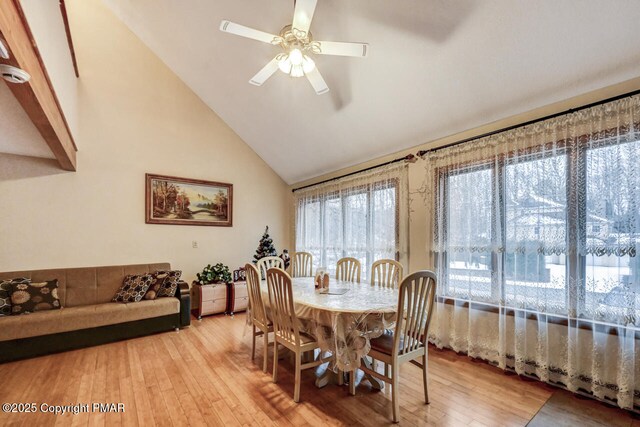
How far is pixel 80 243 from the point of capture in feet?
13.1

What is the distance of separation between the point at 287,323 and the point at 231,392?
739 mm

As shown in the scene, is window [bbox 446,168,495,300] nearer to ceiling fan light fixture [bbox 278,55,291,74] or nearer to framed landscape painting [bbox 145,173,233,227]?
ceiling fan light fixture [bbox 278,55,291,74]

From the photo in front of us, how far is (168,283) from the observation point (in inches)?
161

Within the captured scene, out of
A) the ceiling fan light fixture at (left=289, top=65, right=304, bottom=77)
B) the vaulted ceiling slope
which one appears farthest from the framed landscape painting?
the ceiling fan light fixture at (left=289, top=65, right=304, bottom=77)

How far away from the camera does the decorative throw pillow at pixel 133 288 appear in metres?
→ 3.84

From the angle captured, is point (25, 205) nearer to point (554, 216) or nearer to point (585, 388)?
point (554, 216)

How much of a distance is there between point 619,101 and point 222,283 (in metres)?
5.15

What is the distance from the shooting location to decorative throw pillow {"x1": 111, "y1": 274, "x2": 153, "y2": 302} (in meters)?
3.84

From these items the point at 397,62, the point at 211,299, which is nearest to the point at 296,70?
the point at 397,62

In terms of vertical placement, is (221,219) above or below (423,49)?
below

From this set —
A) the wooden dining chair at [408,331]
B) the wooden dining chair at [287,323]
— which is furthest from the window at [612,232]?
the wooden dining chair at [287,323]

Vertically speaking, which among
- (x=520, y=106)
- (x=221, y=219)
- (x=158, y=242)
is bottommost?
(x=158, y=242)

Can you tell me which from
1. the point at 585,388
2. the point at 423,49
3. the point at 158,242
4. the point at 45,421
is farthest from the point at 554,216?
the point at 158,242

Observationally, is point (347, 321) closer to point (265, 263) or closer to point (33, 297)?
point (265, 263)
